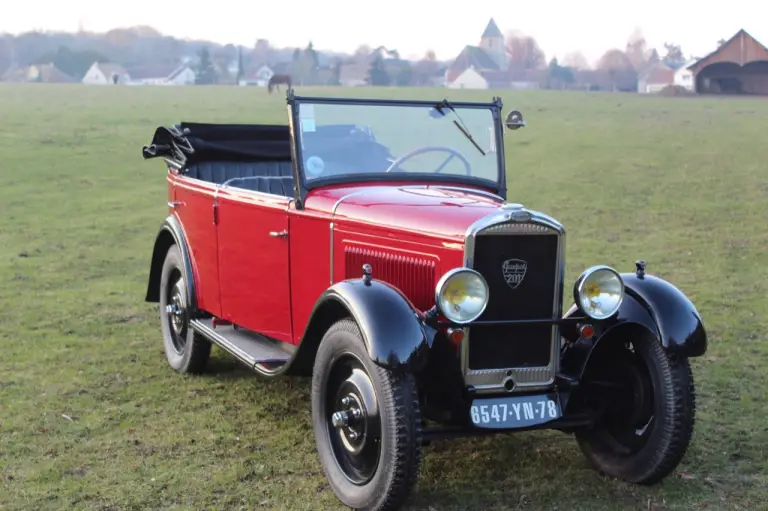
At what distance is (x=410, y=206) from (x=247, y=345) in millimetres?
1702

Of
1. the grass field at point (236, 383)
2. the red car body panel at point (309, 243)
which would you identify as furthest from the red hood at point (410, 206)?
the grass field at point (236, 383)

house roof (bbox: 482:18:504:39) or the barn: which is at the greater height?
house roof (bbox: 482:18:504:39)

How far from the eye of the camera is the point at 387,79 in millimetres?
82125

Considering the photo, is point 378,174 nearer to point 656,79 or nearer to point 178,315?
point 178,315

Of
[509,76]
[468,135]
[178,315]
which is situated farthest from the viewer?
[509,76]

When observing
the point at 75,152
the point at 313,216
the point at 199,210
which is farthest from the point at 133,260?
the point at 75,152

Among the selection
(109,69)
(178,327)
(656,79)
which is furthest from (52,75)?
(178,327)

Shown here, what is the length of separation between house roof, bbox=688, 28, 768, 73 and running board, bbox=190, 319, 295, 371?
2058 inches

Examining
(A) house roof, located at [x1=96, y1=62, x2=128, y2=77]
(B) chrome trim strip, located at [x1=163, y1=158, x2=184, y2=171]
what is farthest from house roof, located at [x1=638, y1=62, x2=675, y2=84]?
(B) chrome trim strip, located at [x1=163, y1=158, x2=184, y2=171]

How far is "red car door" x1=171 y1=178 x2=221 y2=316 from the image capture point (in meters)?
6.27

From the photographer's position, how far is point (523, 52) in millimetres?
143125

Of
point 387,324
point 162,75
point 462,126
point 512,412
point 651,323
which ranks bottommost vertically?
point 512,412

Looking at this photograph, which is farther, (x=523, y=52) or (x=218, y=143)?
(x=523, y=52)

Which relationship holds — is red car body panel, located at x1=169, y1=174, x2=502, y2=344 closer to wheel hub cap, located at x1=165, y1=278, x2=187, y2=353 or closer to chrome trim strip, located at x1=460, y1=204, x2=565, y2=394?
chrome trim strip, located at x1=460, y1=204, x2=565, y2=394
